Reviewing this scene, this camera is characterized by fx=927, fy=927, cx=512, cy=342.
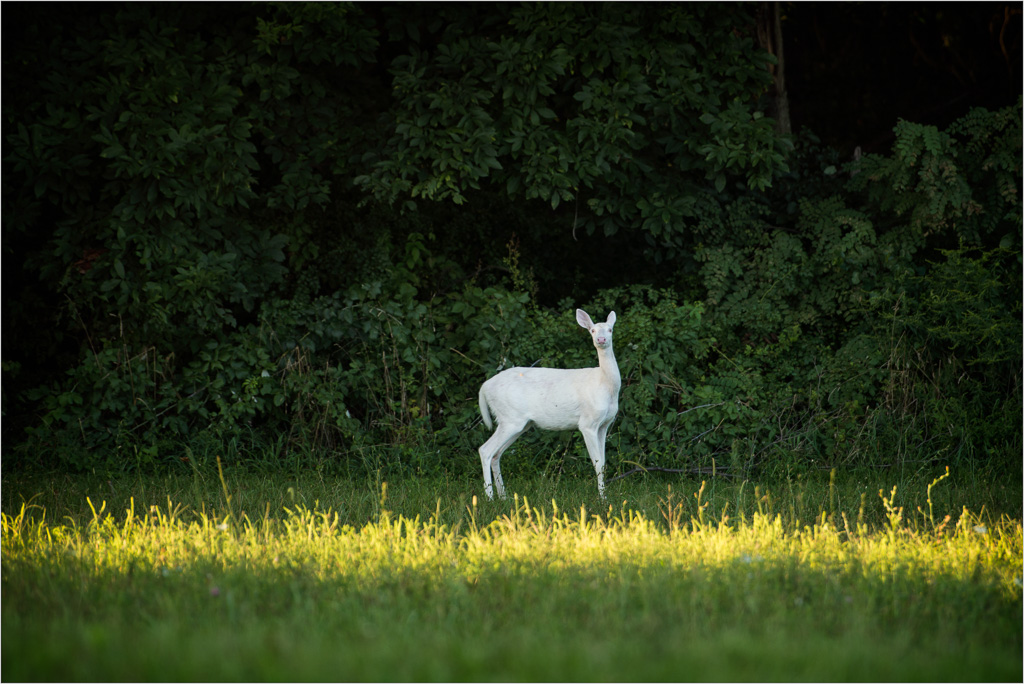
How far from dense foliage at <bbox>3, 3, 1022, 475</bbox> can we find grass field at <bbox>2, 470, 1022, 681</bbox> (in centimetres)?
180

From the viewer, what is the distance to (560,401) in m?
6.38

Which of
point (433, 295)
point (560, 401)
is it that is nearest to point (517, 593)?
point (560, 401)

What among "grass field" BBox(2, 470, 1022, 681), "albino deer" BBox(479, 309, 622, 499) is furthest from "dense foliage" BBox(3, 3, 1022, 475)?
"grass field" BBox(2, 470, 1022, 681)

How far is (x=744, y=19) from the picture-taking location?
326 inches

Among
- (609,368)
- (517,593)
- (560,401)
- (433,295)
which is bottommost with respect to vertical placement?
(517,593)

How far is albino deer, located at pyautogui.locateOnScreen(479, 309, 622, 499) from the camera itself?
20.6 feet

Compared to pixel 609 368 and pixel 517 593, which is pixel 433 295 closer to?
pixel 609 368

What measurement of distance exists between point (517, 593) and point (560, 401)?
256cm

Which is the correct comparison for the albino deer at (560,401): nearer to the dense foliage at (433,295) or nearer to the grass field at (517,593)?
the grass field at (517,593)

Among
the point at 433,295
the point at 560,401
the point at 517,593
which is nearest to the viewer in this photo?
the point at 517,593

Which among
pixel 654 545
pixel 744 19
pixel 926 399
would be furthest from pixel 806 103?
pixel 654 545

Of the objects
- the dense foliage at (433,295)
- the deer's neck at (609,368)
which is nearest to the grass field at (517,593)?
the deer's neck at (609,368)

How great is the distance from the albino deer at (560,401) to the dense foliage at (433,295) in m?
0.98

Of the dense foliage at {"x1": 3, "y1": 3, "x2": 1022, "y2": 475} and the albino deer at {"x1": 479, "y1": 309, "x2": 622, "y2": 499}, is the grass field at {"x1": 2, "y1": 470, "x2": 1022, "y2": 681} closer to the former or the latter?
the albino deer at {"x1": 479, "y1": 309, "x2": 622, "y2": 499}
